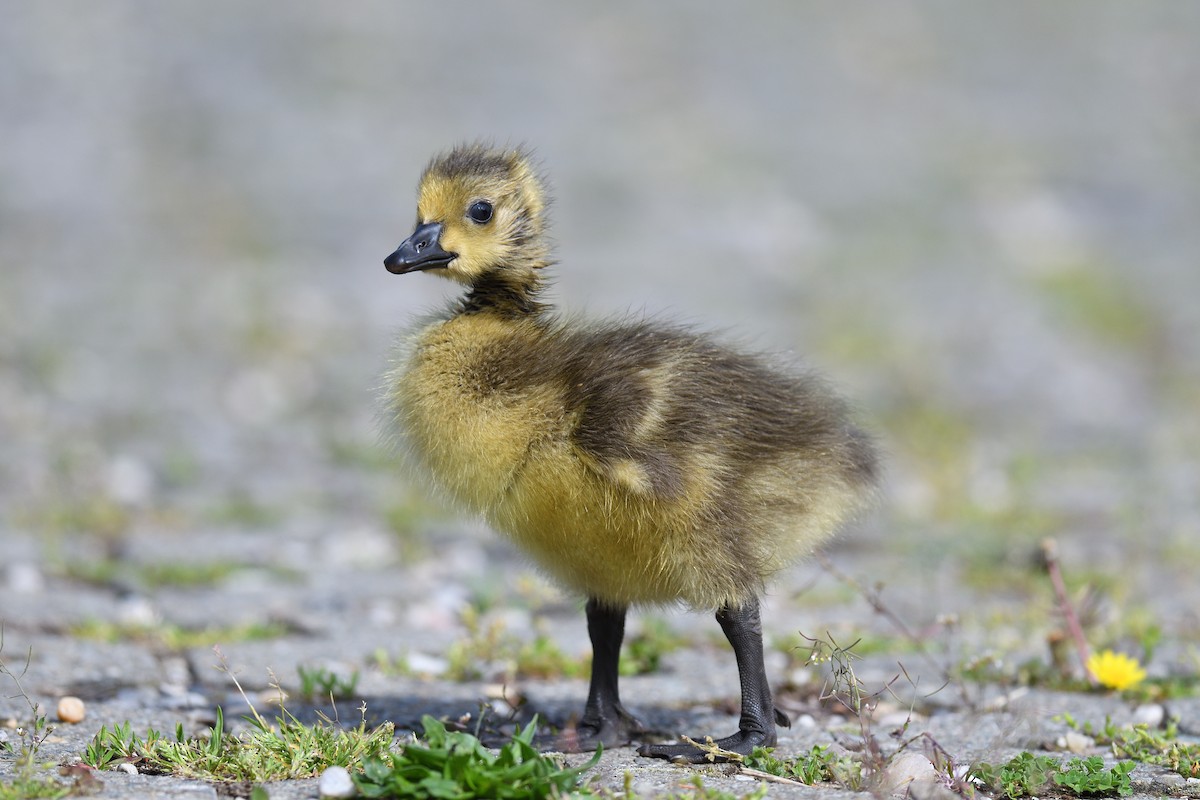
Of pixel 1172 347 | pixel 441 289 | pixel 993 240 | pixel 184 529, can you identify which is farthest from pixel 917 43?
pixel 184 529

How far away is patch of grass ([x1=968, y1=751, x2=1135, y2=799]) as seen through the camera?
3779 mm

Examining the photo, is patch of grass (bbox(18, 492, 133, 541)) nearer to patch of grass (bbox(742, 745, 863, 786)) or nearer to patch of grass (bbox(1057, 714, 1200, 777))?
patch of grass (bbox(742, 745, 863, 786))

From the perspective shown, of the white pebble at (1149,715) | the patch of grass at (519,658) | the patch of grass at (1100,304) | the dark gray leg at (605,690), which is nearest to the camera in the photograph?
the dark gray leg at (605,690)

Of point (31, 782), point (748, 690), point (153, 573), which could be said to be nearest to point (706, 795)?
point (748, 690)

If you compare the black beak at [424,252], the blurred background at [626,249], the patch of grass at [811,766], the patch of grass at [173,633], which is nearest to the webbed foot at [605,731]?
the patch of grass at [811,766]

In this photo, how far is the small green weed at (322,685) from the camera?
4844 millimetres

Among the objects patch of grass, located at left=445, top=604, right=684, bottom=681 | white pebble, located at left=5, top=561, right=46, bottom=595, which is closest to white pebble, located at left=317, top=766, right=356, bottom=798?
patch of grass, located at left=445, top=604, right=684, bottom=681

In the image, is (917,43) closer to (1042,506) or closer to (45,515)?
(1042,506)

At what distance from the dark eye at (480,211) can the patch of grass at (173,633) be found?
240 cm

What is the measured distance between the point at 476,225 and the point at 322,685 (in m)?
1.75

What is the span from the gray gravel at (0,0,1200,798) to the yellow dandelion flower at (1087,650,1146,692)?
6.3 inches

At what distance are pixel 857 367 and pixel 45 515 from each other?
20.5ft

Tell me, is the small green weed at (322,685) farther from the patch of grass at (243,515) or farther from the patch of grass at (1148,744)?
the patch of grass at (243,515)

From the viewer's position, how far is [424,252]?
4441mm
